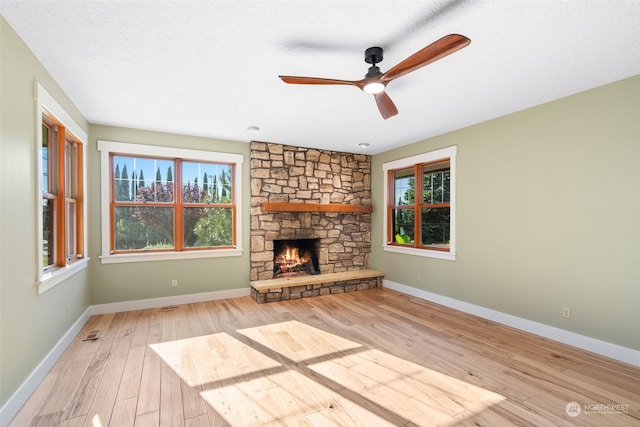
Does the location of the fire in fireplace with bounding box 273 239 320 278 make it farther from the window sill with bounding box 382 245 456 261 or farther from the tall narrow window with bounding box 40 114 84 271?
the tall narrow window with bounding box 40 114 84 271

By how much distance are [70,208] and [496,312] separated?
538 centimetres

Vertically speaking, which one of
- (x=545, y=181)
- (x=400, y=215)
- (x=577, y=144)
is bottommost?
(x=400, y=215)

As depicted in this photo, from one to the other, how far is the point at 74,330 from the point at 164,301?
1197 millimetres

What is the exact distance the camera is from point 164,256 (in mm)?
4402

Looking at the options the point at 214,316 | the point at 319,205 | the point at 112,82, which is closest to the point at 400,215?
the point at 319,205

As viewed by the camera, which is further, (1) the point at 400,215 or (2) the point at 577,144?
(1) the point at 400,215

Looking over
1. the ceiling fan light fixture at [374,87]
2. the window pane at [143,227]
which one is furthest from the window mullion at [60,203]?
the ceiling fan light fixture at [374,87]

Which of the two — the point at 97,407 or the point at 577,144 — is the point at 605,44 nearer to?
the point at 577,144

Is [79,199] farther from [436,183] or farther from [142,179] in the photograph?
[436,183]

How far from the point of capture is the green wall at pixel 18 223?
1905 mm

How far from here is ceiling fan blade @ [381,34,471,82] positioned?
1.70 metres

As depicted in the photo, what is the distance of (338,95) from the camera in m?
3.10

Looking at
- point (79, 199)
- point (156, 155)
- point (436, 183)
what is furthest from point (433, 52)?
point (79, 199)

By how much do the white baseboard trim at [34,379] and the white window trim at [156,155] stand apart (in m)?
1.08
